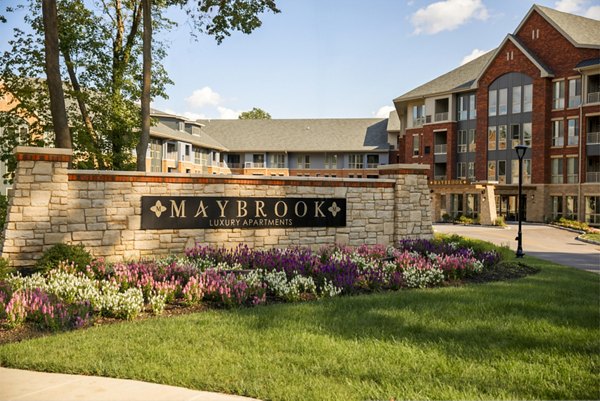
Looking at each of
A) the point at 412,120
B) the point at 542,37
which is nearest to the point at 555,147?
the point at 542,37

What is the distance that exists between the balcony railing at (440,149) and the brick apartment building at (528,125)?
0.32ft

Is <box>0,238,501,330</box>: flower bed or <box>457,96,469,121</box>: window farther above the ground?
<box>457,96,469,121</box>: window

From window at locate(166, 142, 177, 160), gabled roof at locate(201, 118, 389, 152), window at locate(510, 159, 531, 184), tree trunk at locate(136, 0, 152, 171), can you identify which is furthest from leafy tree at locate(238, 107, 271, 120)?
tree trunk at locate(136, 0, 152, 171)

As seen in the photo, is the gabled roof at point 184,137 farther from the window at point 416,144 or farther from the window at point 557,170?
the window at point 557,170

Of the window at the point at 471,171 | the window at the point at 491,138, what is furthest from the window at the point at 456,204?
the window at the point at 491,138

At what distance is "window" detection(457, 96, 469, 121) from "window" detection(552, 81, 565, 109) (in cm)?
918

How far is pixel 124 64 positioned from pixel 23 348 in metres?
16.5

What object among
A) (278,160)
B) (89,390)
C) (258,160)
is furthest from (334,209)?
(278,160)

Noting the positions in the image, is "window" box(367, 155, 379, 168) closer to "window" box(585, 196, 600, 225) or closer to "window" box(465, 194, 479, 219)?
"window" box(465, 194, 479, 219)

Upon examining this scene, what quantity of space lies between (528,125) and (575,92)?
15.8 ft

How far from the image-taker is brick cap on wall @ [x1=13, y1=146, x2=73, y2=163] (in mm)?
11547

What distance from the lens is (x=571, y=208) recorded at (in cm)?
4259

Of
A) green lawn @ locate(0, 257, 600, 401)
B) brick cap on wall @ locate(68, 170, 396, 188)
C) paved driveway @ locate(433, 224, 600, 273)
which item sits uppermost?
brick cap on wall @ locate(68, 170, 396, 188)

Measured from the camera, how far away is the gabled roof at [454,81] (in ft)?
173
